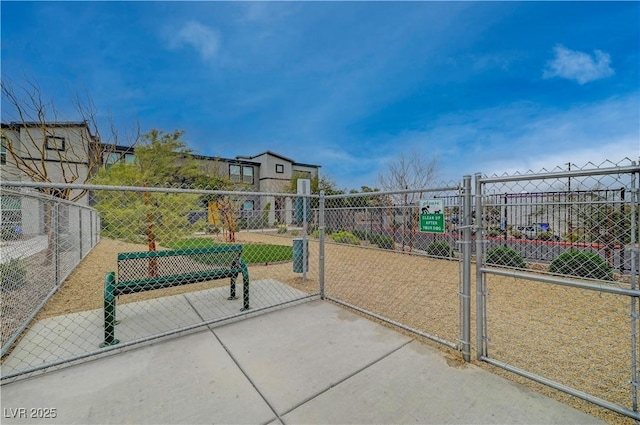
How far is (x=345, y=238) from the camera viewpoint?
415 inches

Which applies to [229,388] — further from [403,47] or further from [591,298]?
[403,47]

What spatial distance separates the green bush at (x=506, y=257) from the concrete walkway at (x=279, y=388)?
5212 mm

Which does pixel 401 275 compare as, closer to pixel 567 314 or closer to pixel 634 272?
pixel 567 314

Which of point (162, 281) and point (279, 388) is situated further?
point (162, 281)

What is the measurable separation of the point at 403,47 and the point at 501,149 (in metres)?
5.46

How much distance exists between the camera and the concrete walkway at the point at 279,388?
72.1 inches

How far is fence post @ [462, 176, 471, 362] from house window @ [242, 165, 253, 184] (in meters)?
24.8

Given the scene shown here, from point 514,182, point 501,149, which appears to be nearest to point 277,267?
point 514,182

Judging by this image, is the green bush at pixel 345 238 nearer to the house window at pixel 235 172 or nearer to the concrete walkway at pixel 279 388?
the concrete walkway at pixel 279 388

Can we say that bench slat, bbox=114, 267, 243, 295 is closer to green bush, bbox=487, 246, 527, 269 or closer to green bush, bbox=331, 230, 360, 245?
green bush, bbox=487, 246, 527, 269

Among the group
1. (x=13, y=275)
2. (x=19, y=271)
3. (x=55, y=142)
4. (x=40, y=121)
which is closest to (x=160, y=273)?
(x=13, y=275)

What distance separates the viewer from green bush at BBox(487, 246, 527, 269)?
21.3 ft

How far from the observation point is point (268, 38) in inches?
352

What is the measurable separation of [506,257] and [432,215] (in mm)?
5355
